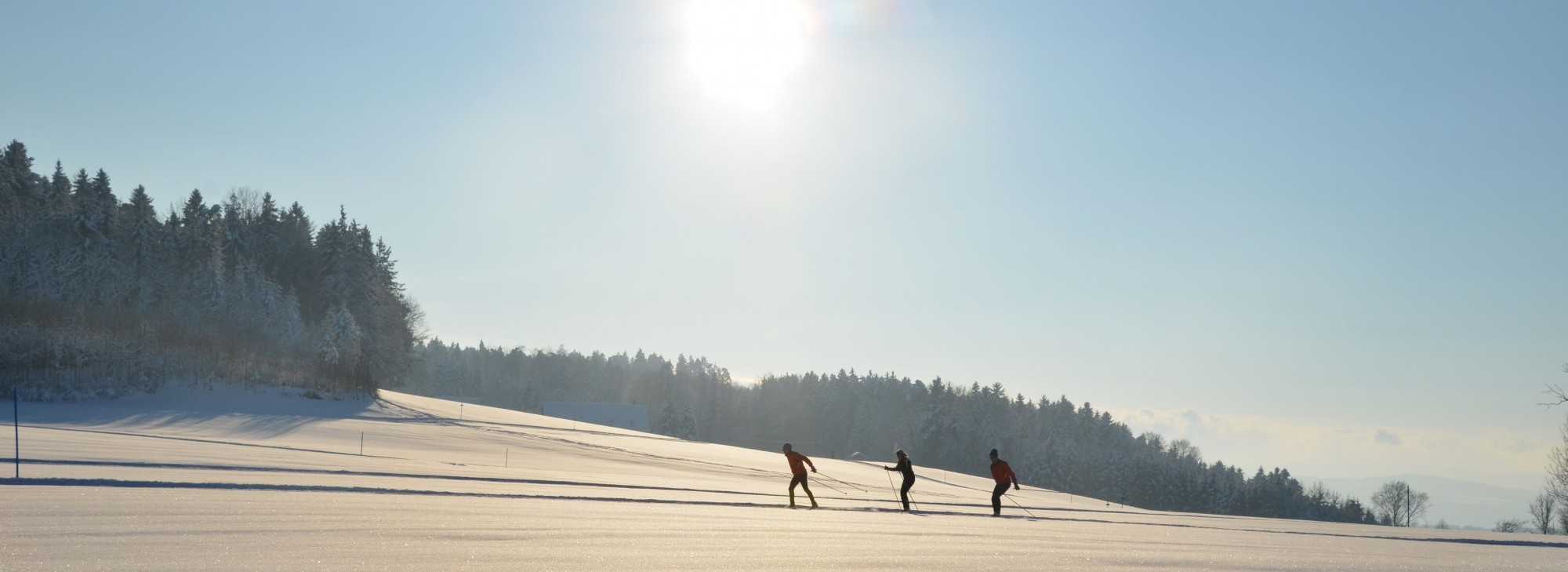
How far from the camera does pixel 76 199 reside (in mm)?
77562

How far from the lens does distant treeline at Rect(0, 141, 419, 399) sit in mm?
46688

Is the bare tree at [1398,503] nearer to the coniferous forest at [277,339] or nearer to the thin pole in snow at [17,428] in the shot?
the coniferous forest at [277,339]

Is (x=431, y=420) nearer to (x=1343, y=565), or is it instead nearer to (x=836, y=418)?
(x=1343, y=565)

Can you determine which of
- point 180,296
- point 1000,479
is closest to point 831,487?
point 1000,479

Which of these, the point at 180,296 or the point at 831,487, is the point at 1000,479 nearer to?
the point at 831,487

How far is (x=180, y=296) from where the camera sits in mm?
74375

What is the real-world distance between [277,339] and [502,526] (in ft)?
234

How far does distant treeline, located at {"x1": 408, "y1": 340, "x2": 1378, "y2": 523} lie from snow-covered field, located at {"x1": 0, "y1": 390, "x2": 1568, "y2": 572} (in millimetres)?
72011

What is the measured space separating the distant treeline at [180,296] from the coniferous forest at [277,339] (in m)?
0.13

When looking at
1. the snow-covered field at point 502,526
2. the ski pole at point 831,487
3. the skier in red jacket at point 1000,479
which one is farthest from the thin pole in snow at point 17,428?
the ski pole at point 831,487

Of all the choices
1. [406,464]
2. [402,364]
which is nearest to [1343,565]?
[406,464]

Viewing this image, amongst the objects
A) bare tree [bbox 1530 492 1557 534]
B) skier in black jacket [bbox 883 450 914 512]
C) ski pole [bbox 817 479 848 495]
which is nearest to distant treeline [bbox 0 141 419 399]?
ski pole [bbox 817 479 848 495]

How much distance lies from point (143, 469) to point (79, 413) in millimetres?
26216

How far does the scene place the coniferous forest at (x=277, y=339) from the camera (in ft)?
160
